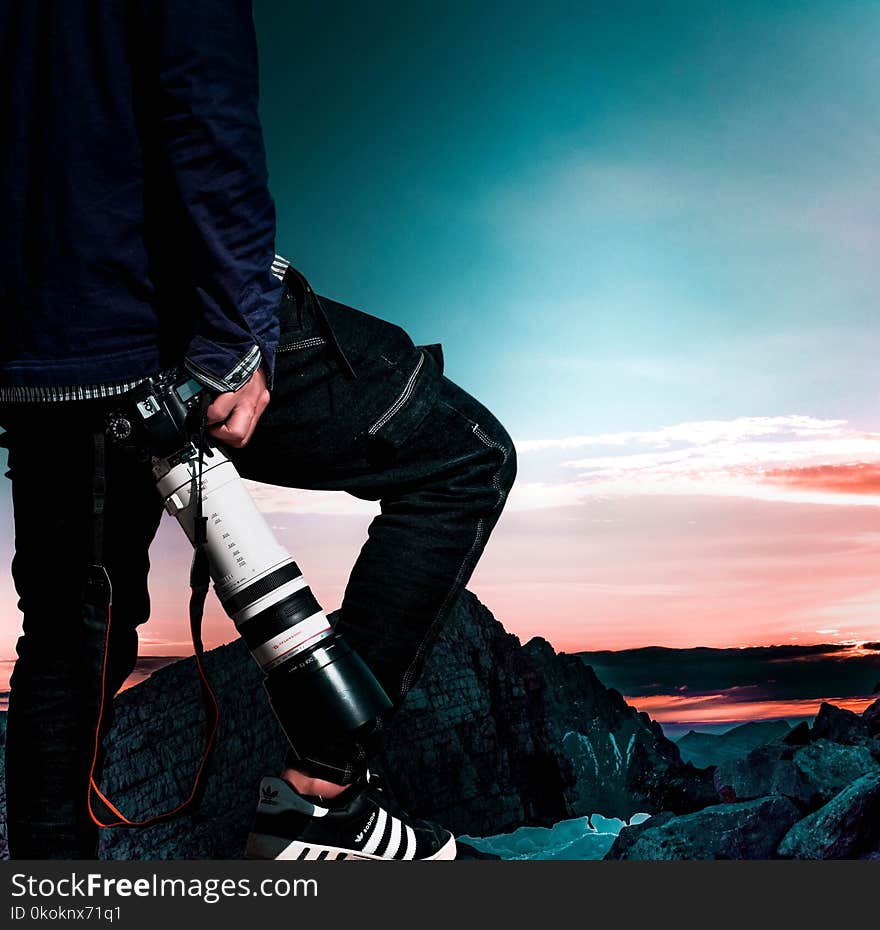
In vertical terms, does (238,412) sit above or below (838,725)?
above

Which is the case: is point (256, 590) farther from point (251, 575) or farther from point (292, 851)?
point (292, 851)

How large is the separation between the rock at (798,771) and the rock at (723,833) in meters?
0.19

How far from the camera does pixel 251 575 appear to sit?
1.32 meters

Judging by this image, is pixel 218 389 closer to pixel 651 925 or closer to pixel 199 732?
pixel 651 925

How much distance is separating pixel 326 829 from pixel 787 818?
5.18ft

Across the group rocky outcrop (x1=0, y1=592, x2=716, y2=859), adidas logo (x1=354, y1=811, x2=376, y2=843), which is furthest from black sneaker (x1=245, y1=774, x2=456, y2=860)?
rocky outcrop (x1=0, y1=592, x2=716, y2=859)

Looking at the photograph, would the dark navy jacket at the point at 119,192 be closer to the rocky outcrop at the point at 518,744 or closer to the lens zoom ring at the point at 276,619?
the lens zoom ring at the point at 276,619

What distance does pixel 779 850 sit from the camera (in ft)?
7.90

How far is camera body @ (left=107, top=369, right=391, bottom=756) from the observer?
1297 millimetres

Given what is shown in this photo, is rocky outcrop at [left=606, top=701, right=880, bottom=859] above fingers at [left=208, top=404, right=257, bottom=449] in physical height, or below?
below

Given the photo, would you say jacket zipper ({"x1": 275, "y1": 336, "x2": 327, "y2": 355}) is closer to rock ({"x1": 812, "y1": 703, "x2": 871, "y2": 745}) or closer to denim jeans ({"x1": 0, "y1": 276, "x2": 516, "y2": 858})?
denim jeans ({"x1": 0, "y1": 276, "x2": 516, "y2": 858})

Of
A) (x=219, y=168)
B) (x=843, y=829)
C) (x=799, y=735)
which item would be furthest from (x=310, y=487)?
(x=799, y=735)

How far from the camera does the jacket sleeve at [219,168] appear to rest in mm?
1215

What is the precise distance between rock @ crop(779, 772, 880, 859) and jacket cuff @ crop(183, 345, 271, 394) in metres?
1.87
